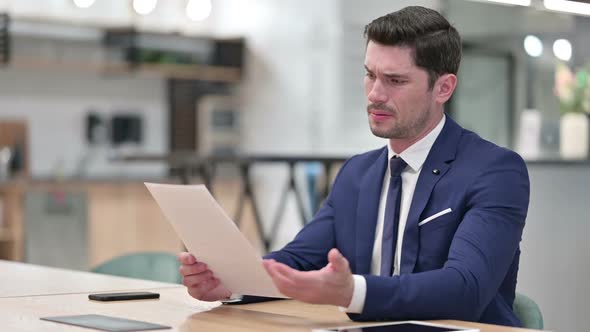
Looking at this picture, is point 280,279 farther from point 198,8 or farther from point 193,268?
point 198,8

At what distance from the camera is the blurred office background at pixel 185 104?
19.8 feet

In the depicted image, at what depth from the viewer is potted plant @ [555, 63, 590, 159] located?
486cm

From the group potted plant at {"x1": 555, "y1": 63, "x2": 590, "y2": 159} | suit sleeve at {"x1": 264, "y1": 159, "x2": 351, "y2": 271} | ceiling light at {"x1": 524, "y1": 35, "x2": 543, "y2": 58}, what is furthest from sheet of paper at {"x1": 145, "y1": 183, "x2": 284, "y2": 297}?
ceiling light at {"x1": 524, "y1": 35, "x2": 543, "y2": 58}

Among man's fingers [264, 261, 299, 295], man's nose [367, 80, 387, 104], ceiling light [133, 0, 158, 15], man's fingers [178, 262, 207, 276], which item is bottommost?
man's fingers [178, 262, 207, 276]

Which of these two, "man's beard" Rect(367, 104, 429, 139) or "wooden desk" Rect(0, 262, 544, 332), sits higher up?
"man's beard" Rect(367, 104, 429, 139)

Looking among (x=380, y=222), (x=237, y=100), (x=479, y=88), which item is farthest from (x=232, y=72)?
(x=380, y=222)

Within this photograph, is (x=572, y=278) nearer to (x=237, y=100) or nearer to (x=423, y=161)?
(x=423, y=161)

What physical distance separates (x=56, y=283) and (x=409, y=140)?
3.41 feet

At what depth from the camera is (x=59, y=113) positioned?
934 cm

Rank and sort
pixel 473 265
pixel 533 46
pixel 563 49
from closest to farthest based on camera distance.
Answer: pixel 473 265 → pixel 563 49 → pixel 533 46

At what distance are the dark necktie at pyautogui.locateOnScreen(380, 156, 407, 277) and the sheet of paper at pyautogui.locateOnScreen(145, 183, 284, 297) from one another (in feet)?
1.03

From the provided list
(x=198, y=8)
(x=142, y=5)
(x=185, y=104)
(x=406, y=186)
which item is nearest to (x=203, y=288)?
(x=406, y=186)

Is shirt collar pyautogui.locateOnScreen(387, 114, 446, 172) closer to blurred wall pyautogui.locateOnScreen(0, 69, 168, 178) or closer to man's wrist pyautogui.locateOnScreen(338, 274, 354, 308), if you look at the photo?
man's wrist pyautogui.locateOnScreen(338, 274, 354, 308)

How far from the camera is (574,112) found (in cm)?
497
